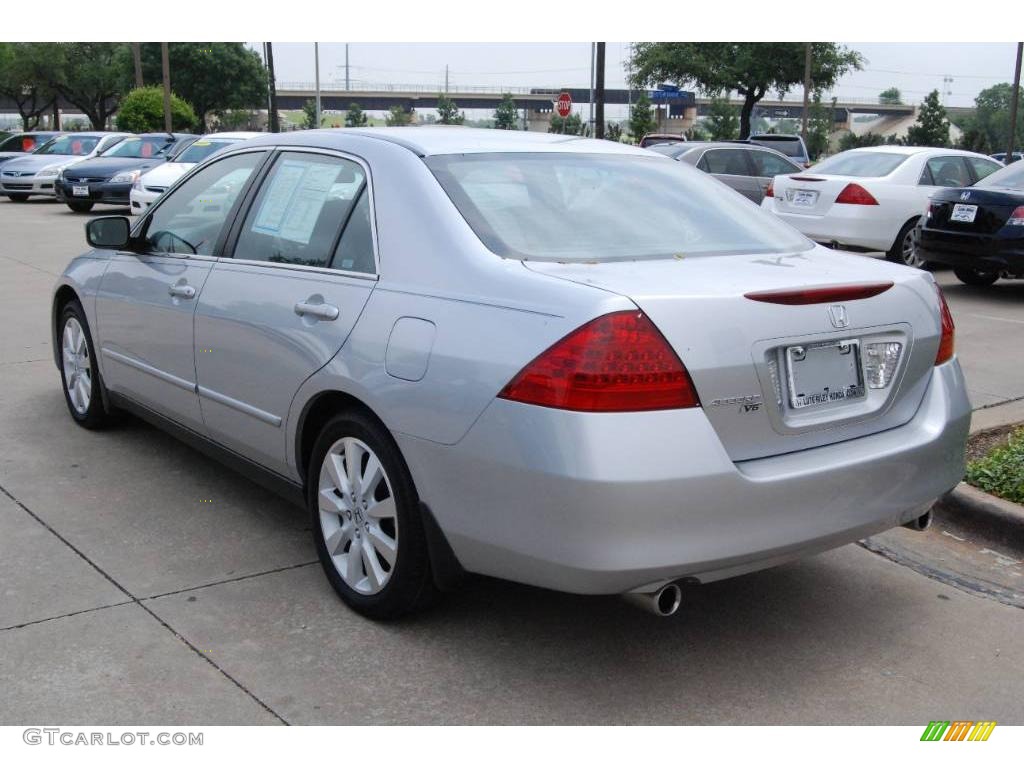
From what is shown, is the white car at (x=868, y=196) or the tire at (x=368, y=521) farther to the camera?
the white car at (x=868, y=196)

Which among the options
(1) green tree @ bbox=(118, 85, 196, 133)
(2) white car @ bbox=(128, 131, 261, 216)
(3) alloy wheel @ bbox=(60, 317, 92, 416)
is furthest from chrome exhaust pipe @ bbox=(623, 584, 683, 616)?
(1) green tree @ bbox=(118, 85, 196, 133)

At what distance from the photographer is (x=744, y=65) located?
1919 inches

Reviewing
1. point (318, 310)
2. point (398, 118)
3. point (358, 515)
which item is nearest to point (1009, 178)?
point (318, 310)

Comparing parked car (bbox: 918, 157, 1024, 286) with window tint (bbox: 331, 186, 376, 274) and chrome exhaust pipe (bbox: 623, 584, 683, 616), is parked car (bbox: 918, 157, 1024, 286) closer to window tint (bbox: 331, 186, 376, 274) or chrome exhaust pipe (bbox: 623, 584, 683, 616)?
window tint (bbox: 331, 186, 376, 274)

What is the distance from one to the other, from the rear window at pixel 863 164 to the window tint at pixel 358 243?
34.1 feet

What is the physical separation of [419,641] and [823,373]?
1.50m

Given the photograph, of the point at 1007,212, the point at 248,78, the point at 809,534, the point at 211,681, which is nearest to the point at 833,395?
the point at 809,534

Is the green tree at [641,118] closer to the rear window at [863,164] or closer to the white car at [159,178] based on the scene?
the white car at [159,178]

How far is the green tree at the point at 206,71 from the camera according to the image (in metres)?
61.5

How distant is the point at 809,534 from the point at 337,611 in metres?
1.58

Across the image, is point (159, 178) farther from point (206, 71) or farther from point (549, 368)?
point (206, 71)

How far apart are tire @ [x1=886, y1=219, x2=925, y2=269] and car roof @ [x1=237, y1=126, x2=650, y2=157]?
9.28 m

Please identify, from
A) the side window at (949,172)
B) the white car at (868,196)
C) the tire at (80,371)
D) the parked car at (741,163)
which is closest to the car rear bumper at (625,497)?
the tire at (80,371)

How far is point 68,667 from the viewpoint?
3.38 m
